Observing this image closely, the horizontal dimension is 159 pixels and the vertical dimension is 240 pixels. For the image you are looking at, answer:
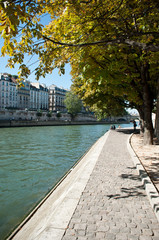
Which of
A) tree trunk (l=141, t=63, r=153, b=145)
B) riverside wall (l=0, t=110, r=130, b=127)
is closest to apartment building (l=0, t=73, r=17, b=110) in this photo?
riverside wall (l=0, t=110, r=130, b=127)

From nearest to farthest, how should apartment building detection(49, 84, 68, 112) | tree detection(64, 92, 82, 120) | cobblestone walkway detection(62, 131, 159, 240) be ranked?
cobblestone walkway detection(62, 131, 159, 240)
tree detection(64, 92, 82, 120)
apartment building detection(49, 84, 68, 112)

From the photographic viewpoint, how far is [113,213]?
360 cm

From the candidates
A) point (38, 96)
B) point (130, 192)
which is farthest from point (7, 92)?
point (130, 192)

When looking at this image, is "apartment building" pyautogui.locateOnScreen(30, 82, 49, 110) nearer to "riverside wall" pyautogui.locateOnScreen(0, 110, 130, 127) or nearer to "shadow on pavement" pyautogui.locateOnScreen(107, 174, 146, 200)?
"riverside wall" pyautogui.locateOnScreen(0, 110, 130, 127)

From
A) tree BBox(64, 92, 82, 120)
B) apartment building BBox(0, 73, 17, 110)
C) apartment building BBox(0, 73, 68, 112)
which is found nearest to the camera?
apartment building BBox(0, 73, 17, 110)

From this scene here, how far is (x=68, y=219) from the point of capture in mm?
3391

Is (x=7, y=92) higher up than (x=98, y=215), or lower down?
higher up

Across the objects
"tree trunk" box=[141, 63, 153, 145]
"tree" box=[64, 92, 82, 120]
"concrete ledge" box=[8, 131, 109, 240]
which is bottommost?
"concrete ledge" box=[8, 131, 109, 240]

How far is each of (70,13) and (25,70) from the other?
8.51ft

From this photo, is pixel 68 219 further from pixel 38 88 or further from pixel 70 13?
pixel 38 88

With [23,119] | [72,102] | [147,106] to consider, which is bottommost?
[23,119]

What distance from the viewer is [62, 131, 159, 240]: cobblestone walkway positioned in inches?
117

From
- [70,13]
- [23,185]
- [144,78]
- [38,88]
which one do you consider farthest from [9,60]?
[38,88]

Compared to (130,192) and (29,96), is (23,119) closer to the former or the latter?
(29,96)
